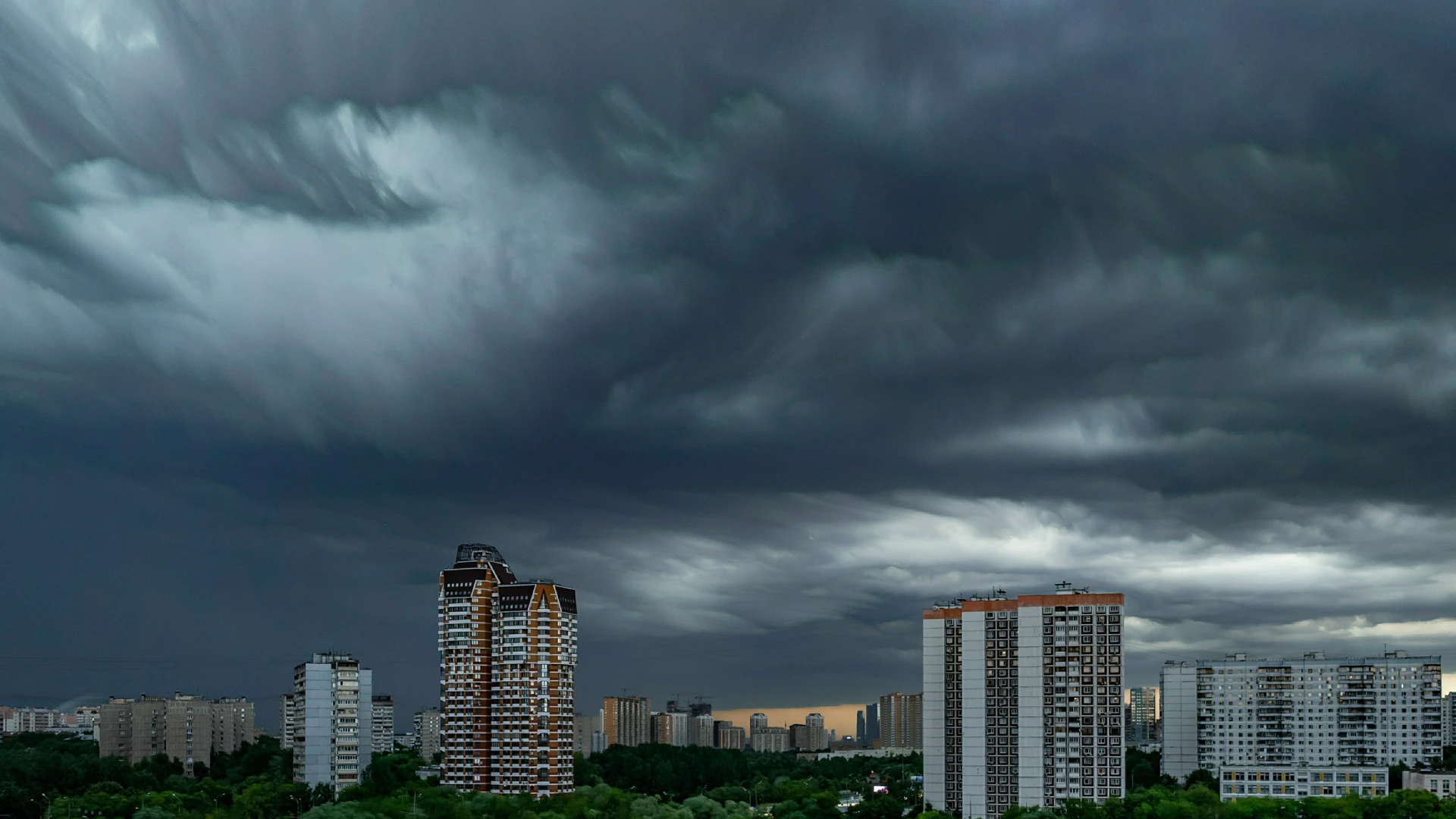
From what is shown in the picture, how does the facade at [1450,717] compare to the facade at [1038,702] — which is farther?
the facade at [1450,717]

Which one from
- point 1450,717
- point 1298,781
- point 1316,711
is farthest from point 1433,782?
point 1450,717

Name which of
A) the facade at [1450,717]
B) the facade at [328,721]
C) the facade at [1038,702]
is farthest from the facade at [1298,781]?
the facade at [328,721]

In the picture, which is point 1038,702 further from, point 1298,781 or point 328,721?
point 328,721

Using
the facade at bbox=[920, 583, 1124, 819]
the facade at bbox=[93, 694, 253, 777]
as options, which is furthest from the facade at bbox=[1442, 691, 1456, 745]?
the facade at bbox=[93, 694, 253, 777]

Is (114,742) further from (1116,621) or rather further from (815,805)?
(1116,621)

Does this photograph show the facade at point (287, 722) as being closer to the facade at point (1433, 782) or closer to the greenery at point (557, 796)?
the greenery at point (557, 796)

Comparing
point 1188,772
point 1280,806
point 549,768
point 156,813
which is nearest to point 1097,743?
point 1280,806

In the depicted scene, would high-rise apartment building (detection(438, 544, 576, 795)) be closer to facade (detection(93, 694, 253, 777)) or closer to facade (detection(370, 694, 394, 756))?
facade (detection(93, 694, 253, 777))
